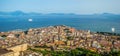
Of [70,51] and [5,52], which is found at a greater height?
[5,52]

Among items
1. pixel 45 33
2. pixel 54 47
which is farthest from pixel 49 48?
pixel 45 33

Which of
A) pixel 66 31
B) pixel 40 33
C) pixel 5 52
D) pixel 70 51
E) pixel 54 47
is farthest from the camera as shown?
pixel 66 31

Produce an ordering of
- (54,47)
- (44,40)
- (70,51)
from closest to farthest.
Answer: (70,51) < (54,47) < (44,40)

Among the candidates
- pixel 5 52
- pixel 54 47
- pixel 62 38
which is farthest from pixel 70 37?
pixel 5 52

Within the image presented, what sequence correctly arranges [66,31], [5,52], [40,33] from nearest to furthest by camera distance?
[5,52] → [40,33] → [66,31]

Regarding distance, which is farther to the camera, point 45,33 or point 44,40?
point 45,33

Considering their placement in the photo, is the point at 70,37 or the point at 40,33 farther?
the point at 40,33

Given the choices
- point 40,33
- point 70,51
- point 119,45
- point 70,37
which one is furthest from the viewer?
point 40,33

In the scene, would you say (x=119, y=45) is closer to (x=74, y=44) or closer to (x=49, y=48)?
(x=74, y=44)

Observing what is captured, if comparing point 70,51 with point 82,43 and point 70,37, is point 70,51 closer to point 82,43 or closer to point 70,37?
point 82,43
